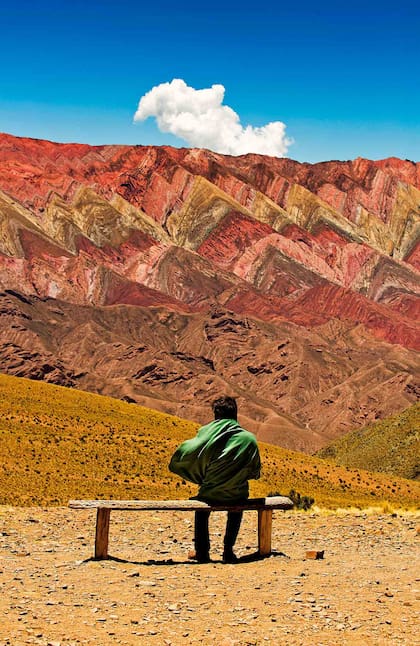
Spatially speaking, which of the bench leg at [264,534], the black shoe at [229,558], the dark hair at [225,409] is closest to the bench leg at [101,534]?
the black shoe at [229,558]

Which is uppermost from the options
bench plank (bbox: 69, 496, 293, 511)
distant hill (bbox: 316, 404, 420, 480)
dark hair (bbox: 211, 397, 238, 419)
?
dark hair (bbox: 211, 397, 238, 419)

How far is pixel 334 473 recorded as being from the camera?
3950 centimetres

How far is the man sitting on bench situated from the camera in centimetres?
1228

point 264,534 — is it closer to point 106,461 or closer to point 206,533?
point 206,533

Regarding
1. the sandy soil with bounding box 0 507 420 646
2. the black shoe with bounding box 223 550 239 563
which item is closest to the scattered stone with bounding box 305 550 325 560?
the sandy soil with bounding box 0 507 420 646

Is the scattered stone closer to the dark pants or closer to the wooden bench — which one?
the wooden bench

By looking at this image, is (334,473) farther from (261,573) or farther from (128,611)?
(128,611)

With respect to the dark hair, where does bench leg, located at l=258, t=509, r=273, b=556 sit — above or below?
below

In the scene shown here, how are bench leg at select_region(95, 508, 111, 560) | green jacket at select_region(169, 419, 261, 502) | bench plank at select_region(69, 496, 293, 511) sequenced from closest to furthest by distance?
1. green jacket at select_region(169, 419, 261, 502)
2. bench plank at select_region(69, 496, 293, 511)
3. bench leg at select_region(95, 508, 111, 560)

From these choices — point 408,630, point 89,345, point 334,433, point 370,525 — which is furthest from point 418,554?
point 89,345

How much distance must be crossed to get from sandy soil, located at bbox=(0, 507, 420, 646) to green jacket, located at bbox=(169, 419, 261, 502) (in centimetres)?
115

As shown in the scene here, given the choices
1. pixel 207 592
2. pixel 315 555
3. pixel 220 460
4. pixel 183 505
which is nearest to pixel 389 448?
pixel 315 555

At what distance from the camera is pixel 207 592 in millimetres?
10273

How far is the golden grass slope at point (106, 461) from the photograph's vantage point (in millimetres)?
28406
